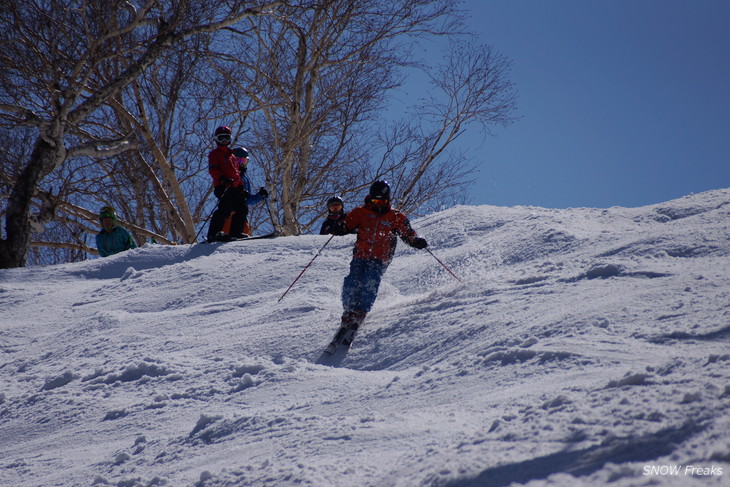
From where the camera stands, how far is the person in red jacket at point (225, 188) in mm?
7609

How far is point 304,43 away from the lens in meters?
11.4

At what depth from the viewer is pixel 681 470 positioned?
6.04ft

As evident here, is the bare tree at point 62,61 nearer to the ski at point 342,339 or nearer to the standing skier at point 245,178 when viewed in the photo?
the standing skier at point 245,178

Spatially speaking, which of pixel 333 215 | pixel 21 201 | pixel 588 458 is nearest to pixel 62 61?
pixel 21 201

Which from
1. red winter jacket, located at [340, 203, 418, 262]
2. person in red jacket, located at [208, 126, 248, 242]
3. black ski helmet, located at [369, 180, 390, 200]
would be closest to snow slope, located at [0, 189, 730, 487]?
red winter jacket, located at [340, 203, 418, 262]

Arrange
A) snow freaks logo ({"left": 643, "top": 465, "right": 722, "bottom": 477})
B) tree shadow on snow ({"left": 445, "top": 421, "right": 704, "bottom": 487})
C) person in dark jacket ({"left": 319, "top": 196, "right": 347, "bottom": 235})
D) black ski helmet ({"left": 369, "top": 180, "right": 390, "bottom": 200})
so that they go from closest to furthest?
snow freaks logo ({"left": 643, "top": 465, "right": 722, "bottom": 477}) < tree shadow on snow ({"left": 445, "top": 421, "right": 704, "bottom": 487}) < black ski helmet ({"left": 369, "top": 180, "right": 390, "bottom": 200}) < person in dark jacket ({"left": 319, "top": 196, "right": 347, "bottom": 235})

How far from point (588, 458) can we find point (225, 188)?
6.47 meters

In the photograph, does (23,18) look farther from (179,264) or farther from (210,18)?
(179,264)

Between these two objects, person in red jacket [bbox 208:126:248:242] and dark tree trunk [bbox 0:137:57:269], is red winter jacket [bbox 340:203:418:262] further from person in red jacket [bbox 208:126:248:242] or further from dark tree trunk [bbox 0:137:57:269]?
dark tree trunk [bbox 0:137:57:269]

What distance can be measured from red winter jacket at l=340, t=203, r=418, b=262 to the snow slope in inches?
21.5

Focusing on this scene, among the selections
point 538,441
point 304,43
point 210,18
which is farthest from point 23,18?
point 538,441

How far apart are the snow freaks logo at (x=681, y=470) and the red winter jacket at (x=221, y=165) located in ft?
21.7

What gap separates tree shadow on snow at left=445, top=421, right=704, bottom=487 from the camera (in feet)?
6.49

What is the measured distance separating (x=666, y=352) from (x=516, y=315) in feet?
3.95
